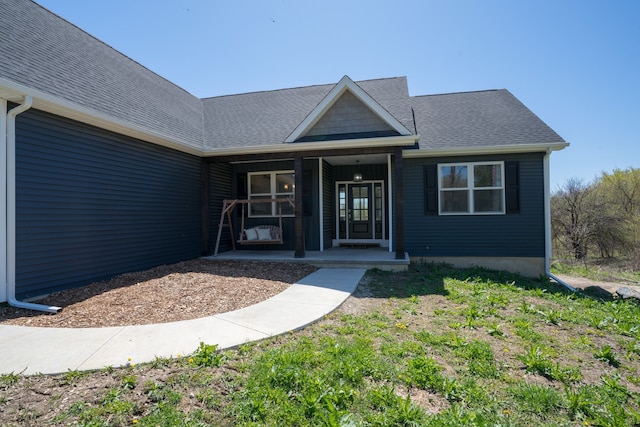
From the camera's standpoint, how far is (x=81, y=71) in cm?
675

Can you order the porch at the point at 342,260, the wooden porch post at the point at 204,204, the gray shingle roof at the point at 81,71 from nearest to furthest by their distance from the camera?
1. the gray shingle roof at the point at 81,71
2. the porch at the point at 342,260
3. the wooden porch post at the point at 204,204

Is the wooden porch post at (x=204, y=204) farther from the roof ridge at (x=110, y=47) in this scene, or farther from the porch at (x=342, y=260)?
the roof ridge at (x=110, y=47)

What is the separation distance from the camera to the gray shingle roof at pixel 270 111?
9.19 metres

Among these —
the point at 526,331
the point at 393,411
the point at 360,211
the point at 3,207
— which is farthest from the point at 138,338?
the point at 360,211

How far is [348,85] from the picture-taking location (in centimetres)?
831

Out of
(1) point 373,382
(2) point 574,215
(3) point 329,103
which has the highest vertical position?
(3) point 329,103

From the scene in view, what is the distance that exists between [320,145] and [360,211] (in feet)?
12.8

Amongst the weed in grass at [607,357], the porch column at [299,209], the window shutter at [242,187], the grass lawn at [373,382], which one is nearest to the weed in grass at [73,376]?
the grass lawn at [373,382]

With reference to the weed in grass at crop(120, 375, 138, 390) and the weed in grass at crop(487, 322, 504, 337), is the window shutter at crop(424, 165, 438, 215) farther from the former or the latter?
the weed in grass at crop(120, 375, 138, 390)

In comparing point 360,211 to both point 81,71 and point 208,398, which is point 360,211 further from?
point 208,398

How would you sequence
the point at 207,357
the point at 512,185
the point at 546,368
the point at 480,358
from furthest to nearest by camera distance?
the point at 512,185
the point at 480,358
the point at 546,368
the point at 207,357

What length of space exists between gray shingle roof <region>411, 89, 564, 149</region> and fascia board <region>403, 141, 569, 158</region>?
10cm

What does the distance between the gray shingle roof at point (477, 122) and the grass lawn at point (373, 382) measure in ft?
18.1

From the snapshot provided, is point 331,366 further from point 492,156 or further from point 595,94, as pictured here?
point 595,94
